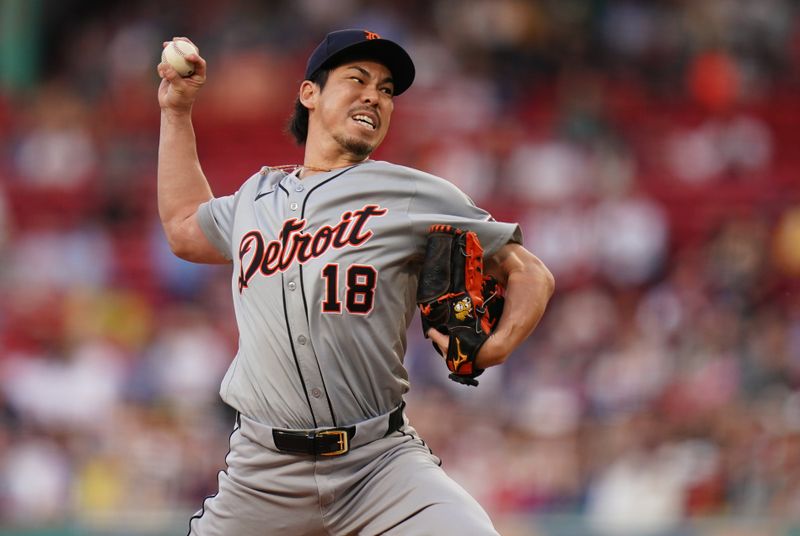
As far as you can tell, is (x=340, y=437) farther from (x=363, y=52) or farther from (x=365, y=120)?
(x=363, y=52)

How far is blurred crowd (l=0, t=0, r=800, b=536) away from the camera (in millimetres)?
8023

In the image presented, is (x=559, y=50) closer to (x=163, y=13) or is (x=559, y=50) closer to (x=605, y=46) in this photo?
(x=605, y=46)

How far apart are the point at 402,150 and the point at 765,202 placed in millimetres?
3062

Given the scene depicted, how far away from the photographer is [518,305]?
3.69m

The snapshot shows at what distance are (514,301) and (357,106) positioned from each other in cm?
77

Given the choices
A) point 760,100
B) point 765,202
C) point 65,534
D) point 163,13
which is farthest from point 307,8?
point 65,534

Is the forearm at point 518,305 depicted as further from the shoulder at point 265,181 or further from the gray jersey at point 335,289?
the shoulder at point 265,181

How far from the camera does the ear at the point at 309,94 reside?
4.12 metres

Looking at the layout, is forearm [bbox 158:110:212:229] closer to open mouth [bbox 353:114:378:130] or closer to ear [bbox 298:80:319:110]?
ear [bbox 298:80:319:110]

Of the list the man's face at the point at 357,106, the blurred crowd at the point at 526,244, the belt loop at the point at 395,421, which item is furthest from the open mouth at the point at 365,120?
the blurred crowd at the point at 526,244

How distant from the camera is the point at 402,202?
3838 millimetres

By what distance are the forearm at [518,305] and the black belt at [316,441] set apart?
1.39ft

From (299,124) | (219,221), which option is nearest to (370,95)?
(299,124)

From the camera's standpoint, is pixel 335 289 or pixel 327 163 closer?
pixel 335 289
